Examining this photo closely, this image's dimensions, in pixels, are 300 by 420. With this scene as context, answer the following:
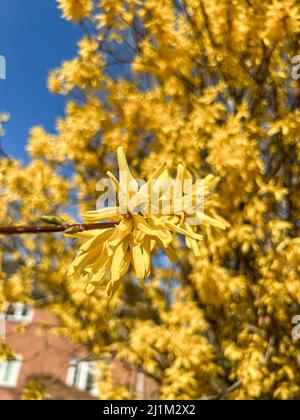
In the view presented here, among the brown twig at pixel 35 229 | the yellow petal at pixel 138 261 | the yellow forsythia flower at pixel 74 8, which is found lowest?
the yellow petal at pixel 138 261

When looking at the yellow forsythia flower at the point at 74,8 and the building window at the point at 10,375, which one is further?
the building window at the point at 10,375

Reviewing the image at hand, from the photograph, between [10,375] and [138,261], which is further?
[10,375]

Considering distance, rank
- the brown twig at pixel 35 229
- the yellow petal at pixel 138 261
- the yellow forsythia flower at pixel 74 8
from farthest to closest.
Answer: the yellow forsythia flower at pixel 74 8 < the yellow petal at pixel 138 261 < the brown twig at pixel 35 229

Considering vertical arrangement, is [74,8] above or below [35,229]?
above

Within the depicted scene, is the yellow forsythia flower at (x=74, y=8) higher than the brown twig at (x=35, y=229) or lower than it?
higher

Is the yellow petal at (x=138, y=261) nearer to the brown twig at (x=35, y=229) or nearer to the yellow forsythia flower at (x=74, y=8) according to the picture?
the brown twig at (x=35, y=229)

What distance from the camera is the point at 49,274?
342 centimetres

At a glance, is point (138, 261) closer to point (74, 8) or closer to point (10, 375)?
point (74, 8)

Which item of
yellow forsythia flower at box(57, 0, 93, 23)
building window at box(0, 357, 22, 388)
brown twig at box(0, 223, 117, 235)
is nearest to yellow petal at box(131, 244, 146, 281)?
brown twig at box(0, 223, 117, 235)

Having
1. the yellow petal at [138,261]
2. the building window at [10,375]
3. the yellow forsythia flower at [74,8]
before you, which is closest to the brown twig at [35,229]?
the yellow petal at [138,261]

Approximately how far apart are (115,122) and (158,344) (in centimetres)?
189

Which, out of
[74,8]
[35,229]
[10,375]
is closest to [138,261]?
[35,229]

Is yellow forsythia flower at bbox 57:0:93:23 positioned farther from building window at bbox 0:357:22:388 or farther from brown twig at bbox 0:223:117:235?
building window at bbox 0:357:22:388

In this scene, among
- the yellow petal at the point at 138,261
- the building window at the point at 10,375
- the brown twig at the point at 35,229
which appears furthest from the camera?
the building window at the point at 10,375
